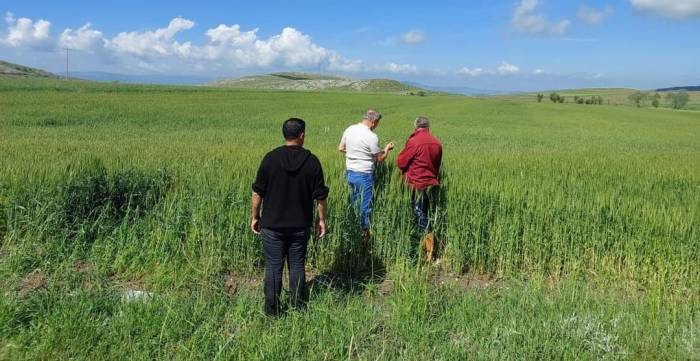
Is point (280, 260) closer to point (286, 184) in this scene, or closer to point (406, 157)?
point (286, 184)

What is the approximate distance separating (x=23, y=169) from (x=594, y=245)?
7.96 m

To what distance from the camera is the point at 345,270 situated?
6160 millimetres

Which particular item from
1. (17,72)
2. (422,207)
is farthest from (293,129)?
(17,72)

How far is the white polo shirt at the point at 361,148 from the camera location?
6.65m

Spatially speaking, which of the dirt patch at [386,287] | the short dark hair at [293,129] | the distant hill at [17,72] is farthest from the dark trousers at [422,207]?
the distant hill at [17,72]

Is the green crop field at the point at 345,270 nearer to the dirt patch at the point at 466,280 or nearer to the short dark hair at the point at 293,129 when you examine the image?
the dirt patch at the point at 466,280

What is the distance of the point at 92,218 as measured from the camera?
655 centimetres

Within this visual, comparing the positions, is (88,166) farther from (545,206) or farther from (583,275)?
(583,275)

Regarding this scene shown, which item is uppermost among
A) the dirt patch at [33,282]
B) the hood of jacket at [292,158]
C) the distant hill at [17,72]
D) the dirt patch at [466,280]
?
the distant hill at [17,72]

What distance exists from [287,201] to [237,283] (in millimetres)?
1687

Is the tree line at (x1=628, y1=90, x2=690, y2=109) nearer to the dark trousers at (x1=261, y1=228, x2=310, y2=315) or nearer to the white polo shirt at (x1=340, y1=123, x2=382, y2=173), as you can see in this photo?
the white polo shirt at (x1=340, y1=123, x2=382, y2=173)

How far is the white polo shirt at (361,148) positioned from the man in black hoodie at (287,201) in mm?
2159

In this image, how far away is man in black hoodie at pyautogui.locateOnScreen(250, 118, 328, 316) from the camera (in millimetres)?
4398

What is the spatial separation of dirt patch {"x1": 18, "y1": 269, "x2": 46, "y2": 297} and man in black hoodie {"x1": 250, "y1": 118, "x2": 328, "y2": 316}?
2343 mm
